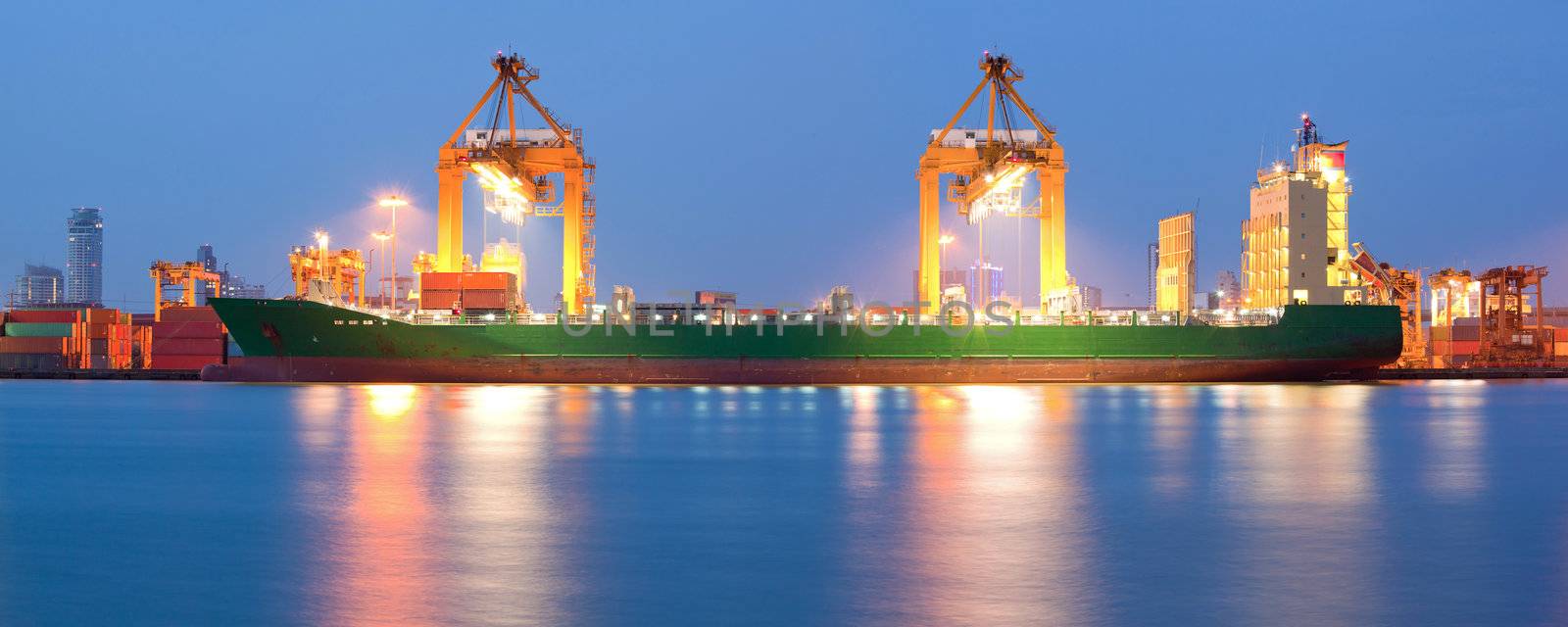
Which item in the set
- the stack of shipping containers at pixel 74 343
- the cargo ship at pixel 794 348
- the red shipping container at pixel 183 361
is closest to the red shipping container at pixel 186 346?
the red shipping container at pixel 183 361

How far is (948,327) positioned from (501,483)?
2647 cm

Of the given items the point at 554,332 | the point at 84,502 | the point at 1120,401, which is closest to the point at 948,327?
the point at 1120,401

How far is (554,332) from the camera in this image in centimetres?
3588

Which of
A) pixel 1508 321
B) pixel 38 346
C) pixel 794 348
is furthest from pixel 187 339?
pixel 1508 321

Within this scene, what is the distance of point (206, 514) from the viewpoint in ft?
33.7

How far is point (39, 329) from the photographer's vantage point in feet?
159

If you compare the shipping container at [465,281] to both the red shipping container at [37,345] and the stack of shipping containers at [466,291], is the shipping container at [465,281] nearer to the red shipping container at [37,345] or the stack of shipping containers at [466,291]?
the stack of shipping containers at [466,291]

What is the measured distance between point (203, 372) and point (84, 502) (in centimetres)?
3106

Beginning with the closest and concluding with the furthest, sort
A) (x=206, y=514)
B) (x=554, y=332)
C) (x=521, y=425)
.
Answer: (x=206, y=514) → (x=521, y=425) → (x=554, y=332)

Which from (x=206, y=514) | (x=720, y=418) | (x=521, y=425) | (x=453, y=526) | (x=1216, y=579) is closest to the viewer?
(x=1216, y=579)

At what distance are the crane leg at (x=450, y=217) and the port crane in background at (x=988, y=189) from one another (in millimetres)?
16611

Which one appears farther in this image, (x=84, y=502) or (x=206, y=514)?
(x=84, y=502)

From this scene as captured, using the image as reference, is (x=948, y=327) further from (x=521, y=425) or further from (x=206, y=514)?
(x=206, y=514)

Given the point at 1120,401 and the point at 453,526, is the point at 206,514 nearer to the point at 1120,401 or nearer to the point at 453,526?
the point at 453,526
